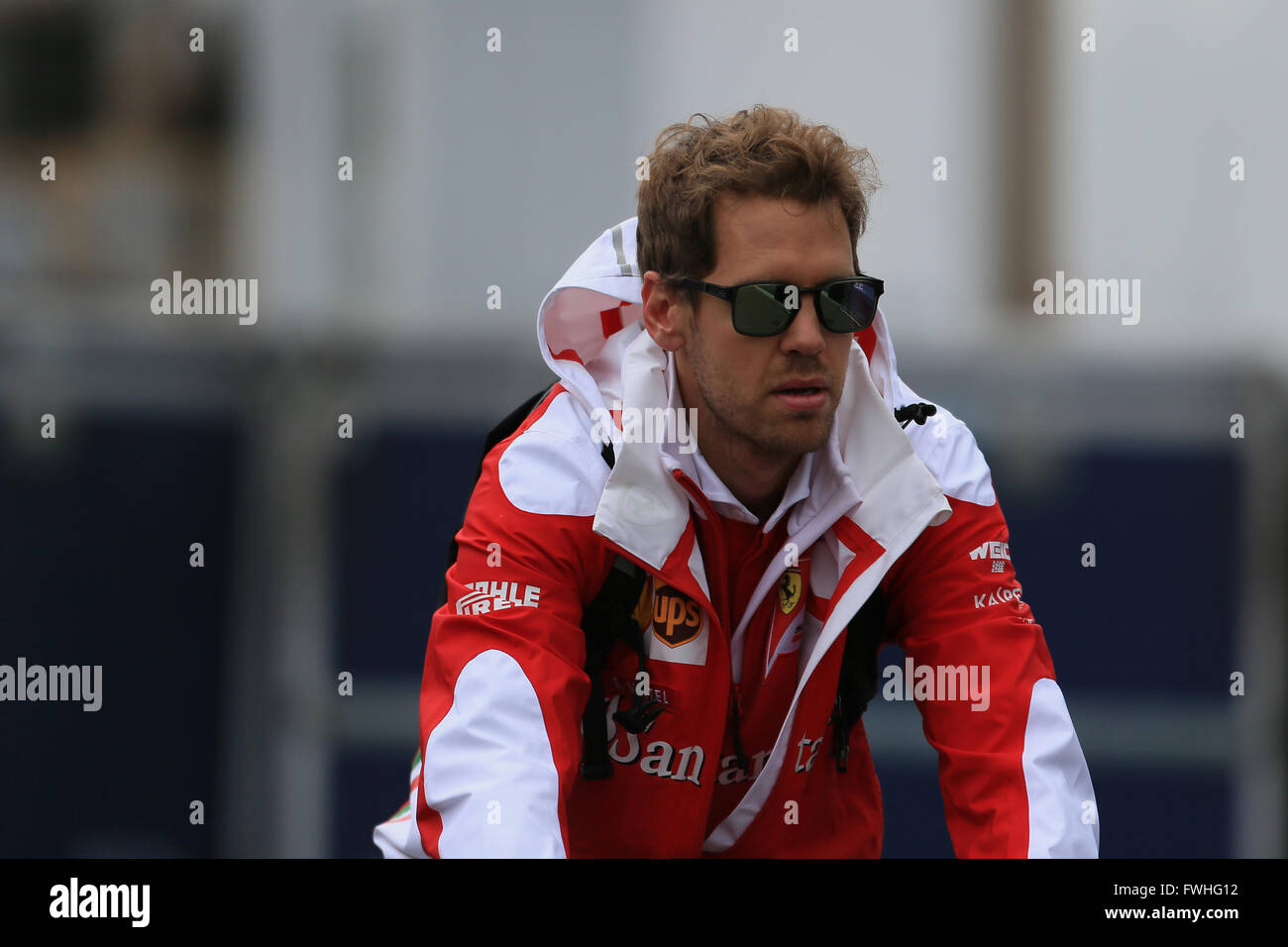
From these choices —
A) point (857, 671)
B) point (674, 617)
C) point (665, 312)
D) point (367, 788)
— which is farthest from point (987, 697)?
A: point (367, 788)

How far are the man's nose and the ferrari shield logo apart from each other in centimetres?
45

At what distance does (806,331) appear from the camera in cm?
311

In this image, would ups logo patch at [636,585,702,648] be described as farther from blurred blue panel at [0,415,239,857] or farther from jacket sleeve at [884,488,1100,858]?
blurred blue panel at [0,415,239,857]

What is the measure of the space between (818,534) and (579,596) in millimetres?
495

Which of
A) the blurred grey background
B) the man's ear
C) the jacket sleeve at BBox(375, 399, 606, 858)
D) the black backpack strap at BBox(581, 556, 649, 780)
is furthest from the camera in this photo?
the blurred grey background

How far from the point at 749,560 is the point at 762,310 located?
1.62ft

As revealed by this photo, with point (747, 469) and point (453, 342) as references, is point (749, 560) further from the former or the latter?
point (453, 342)

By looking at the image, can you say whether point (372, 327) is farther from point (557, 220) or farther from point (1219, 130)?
point (1219, 130)

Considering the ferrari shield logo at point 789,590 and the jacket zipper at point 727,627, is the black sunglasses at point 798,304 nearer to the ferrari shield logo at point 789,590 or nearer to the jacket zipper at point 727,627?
the jacket zipper at point 727,627

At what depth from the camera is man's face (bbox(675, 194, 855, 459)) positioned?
314cm

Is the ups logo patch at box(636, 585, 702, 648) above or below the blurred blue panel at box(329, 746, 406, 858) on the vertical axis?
above

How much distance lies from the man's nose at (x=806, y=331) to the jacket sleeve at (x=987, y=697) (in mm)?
424

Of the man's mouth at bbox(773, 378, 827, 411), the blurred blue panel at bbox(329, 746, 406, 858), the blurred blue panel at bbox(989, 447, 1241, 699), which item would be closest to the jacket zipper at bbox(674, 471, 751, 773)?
the man's mouth at bbox(773, 378, 827, 411)

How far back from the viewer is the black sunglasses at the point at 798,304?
310cm
